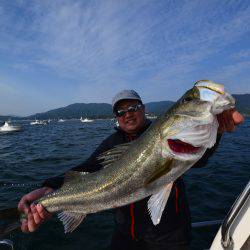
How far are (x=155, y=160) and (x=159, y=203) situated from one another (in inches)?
21.7

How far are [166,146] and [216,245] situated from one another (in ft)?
4.22

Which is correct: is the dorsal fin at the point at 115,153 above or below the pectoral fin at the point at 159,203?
above

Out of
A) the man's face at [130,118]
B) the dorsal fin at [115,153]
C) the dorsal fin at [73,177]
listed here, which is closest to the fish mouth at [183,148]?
the dorsal fin at [115,153]

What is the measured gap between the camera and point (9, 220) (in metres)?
4.33

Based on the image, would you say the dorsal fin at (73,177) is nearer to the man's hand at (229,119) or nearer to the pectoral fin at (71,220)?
the pectoral fin at (71,220)

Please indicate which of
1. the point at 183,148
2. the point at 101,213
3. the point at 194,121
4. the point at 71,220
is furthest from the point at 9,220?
the point at 101,213

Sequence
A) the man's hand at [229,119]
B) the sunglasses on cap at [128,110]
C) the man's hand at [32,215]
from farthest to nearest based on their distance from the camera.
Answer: the sunglasses on cap at [128,110] → the man's hand at [32,215] → the man's hand at [229,119]

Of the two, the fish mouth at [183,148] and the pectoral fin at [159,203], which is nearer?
the fish mouth at [183,148]

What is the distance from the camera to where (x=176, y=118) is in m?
3.14

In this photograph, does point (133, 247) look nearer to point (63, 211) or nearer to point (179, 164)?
point (63, 211)

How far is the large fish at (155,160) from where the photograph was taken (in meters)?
2.99

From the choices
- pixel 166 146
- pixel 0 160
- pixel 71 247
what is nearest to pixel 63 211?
pixel 166 146

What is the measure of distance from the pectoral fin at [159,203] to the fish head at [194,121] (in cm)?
49

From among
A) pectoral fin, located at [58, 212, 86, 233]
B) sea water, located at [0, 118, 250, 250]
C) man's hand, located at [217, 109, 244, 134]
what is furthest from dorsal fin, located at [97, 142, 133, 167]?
sea water, located at [0, 118, 250, 250]
